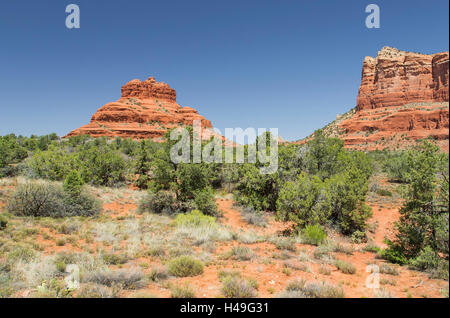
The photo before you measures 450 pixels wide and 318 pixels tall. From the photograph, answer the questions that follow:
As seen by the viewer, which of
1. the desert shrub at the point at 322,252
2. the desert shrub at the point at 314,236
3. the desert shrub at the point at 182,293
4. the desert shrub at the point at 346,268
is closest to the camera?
the desert shrub at the point at 182,293

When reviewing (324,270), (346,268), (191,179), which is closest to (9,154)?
(191,179)

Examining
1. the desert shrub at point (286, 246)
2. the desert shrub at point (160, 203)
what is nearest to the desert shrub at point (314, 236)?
the desert shrub at point (286, 246)

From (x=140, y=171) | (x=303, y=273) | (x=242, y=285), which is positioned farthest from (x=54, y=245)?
(x=140, y=171)

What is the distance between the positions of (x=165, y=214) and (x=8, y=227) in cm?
751

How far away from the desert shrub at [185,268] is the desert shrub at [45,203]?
9.54 metres

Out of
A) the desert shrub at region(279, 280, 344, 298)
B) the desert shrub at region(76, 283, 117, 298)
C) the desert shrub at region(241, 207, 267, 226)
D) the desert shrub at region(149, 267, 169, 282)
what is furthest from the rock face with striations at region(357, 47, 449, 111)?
the desert shrub at region(76, 283, 117, 298)

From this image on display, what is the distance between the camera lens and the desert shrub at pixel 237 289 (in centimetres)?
502

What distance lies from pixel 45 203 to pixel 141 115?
7988cm

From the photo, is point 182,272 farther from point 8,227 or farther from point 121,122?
point 121,122

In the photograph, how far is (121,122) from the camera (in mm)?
83500

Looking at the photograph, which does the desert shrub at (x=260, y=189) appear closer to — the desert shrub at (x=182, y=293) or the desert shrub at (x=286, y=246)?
the desert shrub at (x=286, y=246)

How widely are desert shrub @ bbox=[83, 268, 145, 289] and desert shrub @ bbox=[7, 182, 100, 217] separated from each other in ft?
29.0

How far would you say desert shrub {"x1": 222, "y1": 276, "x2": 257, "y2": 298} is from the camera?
16.5ft
